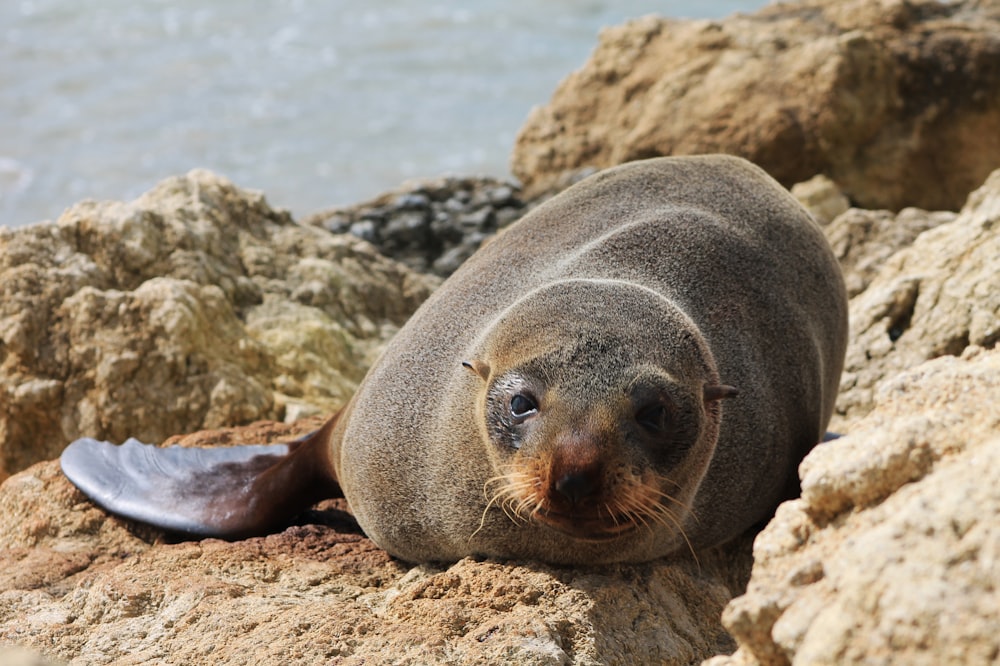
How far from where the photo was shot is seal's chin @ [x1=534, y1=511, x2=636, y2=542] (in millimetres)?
3681

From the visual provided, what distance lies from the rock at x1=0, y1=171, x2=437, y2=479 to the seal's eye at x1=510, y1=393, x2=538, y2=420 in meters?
2.96

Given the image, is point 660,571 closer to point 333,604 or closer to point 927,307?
point 333,604

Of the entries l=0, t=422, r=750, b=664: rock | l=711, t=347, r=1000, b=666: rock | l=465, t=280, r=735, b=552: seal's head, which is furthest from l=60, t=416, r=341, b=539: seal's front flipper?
l=711, t=347, r=1000, b=666: rock

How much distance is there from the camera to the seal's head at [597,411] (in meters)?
3.65

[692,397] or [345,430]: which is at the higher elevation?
[692,397]

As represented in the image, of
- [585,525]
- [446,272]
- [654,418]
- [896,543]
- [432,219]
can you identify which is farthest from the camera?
[432,219]

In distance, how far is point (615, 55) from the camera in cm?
1184

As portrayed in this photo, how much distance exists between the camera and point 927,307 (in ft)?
20.3

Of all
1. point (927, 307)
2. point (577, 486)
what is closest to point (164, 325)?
point (577, 486)

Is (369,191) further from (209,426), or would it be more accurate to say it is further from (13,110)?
(209,426)

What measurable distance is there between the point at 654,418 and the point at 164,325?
11.4ft

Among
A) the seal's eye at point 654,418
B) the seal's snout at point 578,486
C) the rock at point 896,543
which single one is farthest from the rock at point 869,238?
the rock at point 896,543

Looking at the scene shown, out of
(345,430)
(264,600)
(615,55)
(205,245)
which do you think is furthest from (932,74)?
(264,600)

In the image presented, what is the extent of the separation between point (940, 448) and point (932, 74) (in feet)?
28.7
